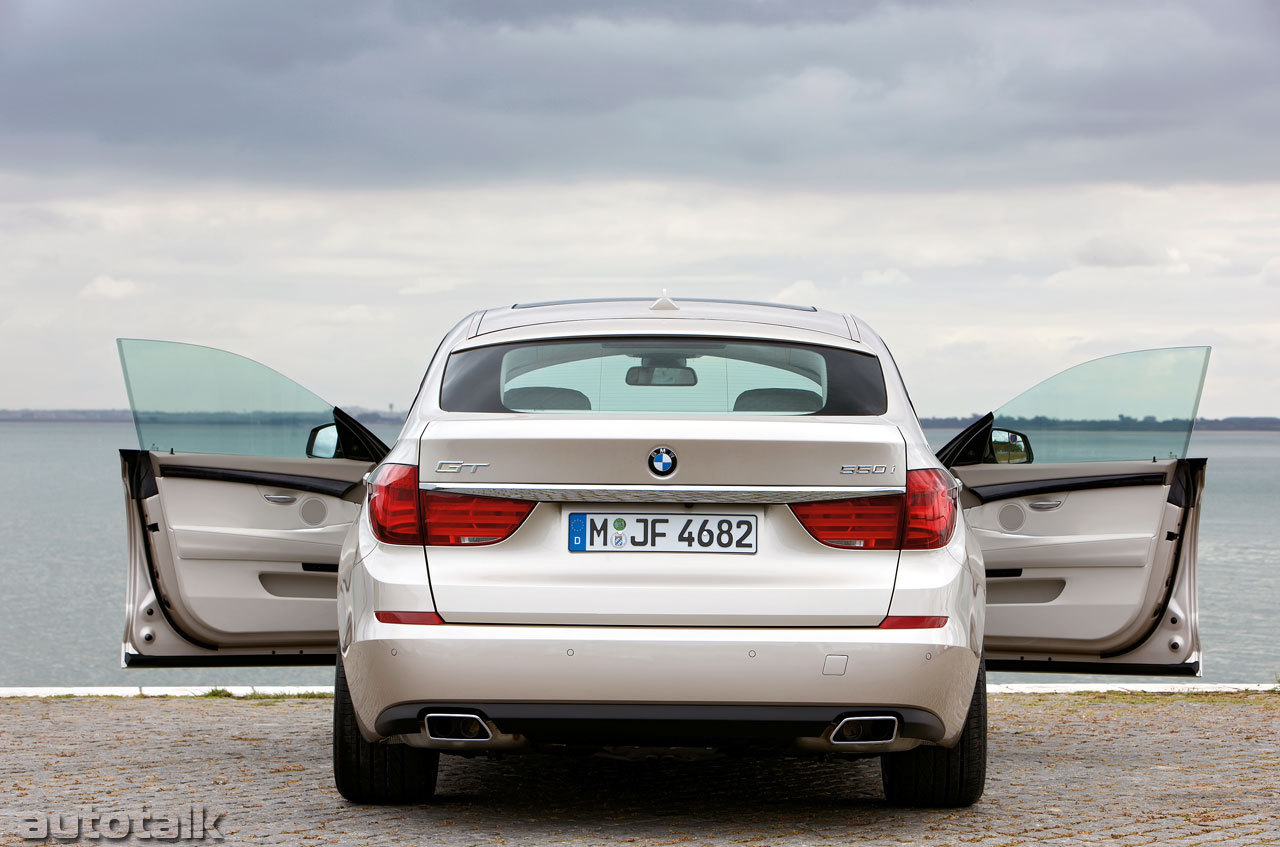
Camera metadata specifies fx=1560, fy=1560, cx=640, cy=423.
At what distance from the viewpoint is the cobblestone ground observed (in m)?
5.05

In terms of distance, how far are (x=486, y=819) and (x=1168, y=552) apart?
273 centimetres

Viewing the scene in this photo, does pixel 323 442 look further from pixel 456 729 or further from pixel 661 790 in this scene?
pixel 456 729

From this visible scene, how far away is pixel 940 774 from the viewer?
538cm

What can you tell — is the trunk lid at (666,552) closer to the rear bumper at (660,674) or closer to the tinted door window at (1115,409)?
the rear bumper at (660,674)

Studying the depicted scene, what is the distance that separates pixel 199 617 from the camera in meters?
6.12

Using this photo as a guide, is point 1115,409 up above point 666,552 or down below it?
above

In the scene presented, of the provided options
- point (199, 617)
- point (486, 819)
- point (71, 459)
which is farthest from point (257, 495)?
point (71, 459)

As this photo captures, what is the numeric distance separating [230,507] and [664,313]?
1.96m

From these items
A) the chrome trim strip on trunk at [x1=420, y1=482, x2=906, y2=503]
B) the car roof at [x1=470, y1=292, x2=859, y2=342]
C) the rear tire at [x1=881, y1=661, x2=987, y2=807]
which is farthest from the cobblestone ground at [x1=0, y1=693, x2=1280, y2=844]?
the car roof at [x1=470, y1=292, x2=859, y2=342]

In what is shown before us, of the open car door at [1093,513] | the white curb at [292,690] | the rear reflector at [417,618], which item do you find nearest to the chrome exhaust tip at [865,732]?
the rear reflector at [417,618]

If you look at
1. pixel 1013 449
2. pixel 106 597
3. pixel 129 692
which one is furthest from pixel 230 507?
pixel 106 597

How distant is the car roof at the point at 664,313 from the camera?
5.36 m

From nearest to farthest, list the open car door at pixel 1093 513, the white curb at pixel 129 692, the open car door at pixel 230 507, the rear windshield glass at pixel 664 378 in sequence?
the rear windshield glass at pixel 664 378 → the open car door at pixel 1093 513 → the open car door at pixel 230 507 → the white curb at pixel 129 692

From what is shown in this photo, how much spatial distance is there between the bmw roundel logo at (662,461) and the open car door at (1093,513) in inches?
71.6
